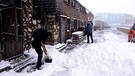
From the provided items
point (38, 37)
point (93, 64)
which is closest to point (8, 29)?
point (38, 37)

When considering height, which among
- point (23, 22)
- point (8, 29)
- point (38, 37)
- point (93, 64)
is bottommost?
point (93, 64)

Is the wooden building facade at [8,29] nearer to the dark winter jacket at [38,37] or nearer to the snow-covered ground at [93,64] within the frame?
the dark winter jacket at [38,37]

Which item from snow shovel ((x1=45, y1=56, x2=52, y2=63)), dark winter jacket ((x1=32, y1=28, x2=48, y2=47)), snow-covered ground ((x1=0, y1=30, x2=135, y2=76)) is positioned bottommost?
snow-covered ground ((x1=0, y1=30, x2=135, y2=76))

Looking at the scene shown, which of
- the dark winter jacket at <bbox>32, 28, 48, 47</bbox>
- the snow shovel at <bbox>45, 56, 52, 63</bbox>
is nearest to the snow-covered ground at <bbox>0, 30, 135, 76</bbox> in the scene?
the snow shovel at <bbox>45, 56, 52, 63</bbox>

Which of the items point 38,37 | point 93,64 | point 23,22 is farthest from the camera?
point 23,22

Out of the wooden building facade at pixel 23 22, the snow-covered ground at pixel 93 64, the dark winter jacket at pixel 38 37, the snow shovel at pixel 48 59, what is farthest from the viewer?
the snow shovel at pixel 48 59

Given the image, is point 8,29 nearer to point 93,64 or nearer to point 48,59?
point 48,59

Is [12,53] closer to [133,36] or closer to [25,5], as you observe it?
[25,5]

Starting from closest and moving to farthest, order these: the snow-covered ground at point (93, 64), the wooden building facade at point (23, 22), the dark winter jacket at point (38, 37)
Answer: the snow-covered ground at point (93, 64) < the dark winter jacket at point (38, 37) < the wooden building facade at point (23, 22)

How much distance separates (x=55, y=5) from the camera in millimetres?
12555

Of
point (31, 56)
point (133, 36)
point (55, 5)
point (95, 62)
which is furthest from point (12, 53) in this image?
point (133, 36)

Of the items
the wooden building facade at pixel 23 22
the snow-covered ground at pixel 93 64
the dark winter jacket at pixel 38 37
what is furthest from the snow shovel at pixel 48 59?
the wooden building facade at pixel 23 22

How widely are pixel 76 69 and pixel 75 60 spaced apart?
4.59 feet

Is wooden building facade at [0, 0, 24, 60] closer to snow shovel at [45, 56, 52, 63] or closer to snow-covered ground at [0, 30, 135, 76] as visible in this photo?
snow-covered ground at [0, 30, 135, 76]
